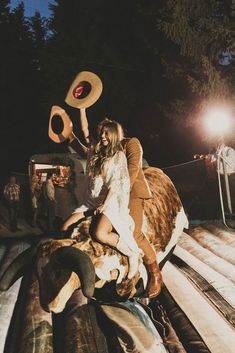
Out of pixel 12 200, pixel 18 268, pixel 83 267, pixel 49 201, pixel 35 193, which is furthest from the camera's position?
pixel 35 193

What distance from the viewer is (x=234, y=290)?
3.82m

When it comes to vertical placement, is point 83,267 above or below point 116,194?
below

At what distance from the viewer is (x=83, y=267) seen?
8.29ft

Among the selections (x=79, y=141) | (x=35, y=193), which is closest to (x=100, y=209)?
(x=79, y=141)

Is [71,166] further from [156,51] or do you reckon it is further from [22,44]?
[22,44]

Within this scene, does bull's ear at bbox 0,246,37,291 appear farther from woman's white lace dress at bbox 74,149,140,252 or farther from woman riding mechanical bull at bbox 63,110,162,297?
woman's white lace dress at bbox 74,149,140,252

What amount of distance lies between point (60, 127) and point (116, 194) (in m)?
1.21

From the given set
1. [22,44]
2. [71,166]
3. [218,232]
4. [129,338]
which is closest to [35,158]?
[71,166]

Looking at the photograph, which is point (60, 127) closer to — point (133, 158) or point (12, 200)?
point (133, 158)

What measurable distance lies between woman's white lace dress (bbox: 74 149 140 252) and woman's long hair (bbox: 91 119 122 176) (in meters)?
0.04

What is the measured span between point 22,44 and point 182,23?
17.3 meters

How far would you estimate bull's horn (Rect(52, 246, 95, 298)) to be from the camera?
2473 mm

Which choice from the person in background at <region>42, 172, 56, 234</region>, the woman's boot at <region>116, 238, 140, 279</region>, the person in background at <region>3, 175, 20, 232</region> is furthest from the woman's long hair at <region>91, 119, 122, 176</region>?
the person in background at <region>3, 175, 20, 232</region>

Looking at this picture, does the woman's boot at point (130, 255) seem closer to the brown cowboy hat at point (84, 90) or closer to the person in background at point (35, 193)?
the brown cowboy hat at point (84, 90)
